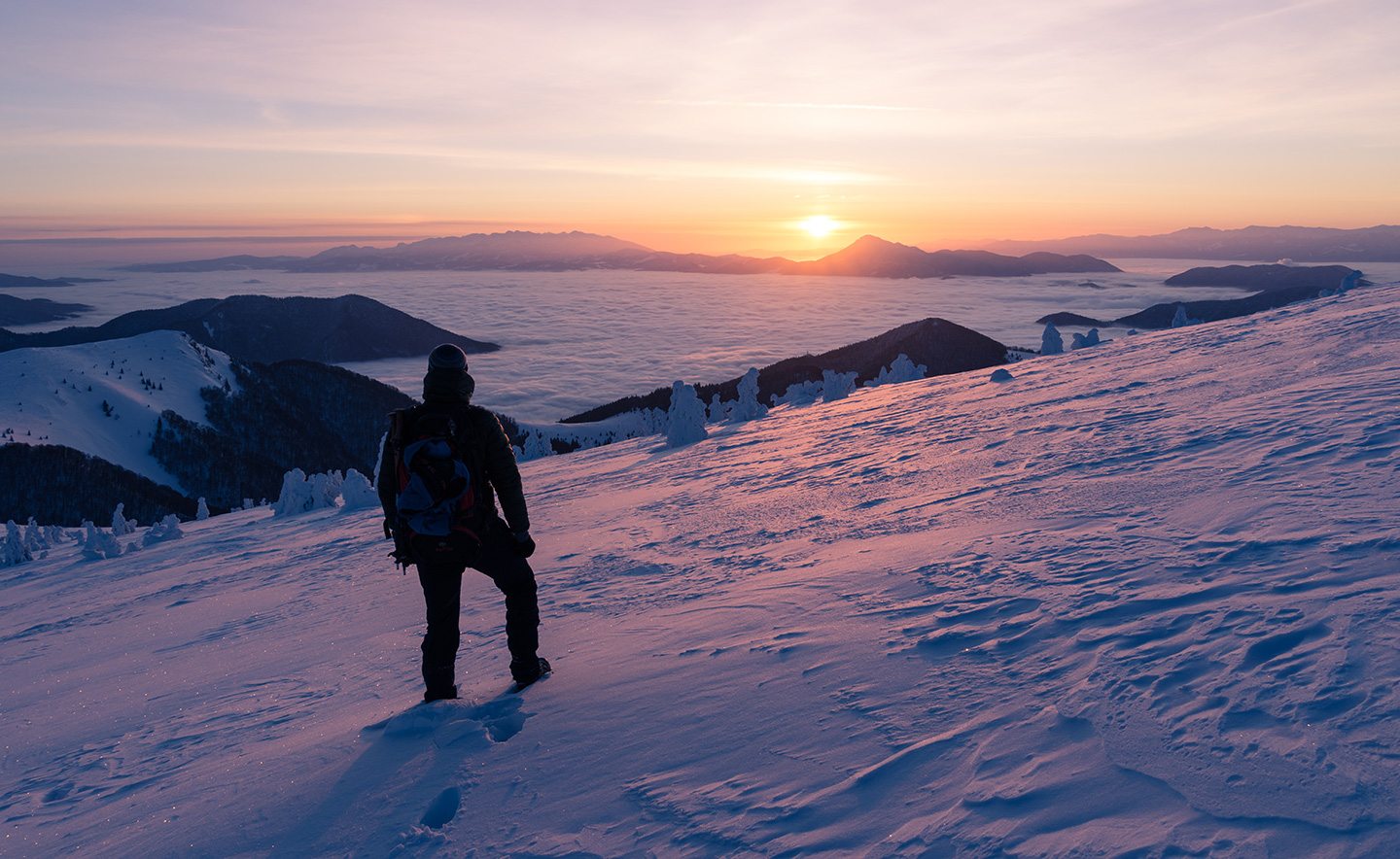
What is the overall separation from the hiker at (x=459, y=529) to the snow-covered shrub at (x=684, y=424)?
15.3m

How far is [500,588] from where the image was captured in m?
4.39

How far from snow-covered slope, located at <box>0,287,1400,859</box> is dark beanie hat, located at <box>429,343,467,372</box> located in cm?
199

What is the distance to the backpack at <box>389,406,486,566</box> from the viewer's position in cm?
405

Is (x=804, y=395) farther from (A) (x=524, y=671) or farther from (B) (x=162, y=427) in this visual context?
(B) (x=162, y=427)

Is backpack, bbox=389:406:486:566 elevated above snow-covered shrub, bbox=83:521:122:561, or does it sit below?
above

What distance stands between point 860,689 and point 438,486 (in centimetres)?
261

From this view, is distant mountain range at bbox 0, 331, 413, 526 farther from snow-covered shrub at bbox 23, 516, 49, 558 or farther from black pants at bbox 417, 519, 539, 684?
black pants at bbox 417, 519, 539, 684

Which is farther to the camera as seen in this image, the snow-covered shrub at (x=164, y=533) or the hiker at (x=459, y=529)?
the snow-covered shrub at (x=164, y=533)

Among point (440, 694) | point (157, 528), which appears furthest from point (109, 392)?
point (440, 694)

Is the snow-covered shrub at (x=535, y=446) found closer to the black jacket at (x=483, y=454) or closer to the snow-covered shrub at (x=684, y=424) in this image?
the snow-covered shrub at (x=684, y=424)

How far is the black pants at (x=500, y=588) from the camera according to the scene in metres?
4.26

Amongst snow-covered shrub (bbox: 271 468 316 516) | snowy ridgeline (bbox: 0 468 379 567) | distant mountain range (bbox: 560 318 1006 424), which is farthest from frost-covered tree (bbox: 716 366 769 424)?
distant mountain range (bbox: 560 318 1006 424)

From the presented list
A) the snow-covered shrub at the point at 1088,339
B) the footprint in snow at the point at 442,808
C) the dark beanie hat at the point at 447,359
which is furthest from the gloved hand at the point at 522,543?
the snow-covered shrub at the point at 1088,339

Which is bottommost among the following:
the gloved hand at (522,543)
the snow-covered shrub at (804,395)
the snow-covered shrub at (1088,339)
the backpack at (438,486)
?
the snow-covered shrub at (804,395)
